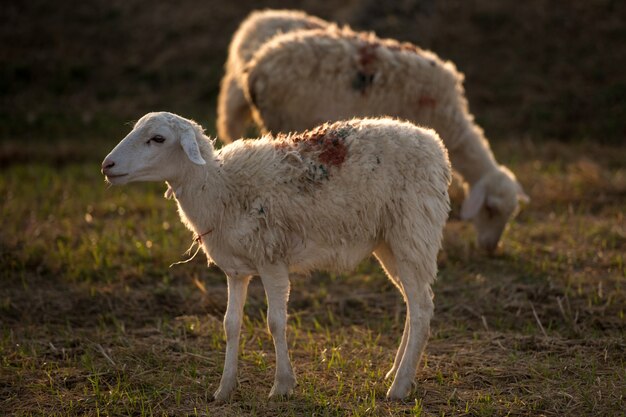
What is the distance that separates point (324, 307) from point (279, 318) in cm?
183

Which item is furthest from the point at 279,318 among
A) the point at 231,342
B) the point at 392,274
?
the point at 392,274

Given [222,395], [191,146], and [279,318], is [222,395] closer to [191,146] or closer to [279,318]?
[279,318]

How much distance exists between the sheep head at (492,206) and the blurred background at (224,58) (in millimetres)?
4920

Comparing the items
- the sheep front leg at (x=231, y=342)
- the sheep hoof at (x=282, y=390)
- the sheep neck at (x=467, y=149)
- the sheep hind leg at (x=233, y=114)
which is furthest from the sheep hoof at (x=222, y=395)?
the sheep hind leg at (x=233, y=114)

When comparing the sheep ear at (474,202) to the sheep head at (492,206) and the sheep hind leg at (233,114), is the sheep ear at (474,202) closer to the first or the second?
the sheep head at (492,206)

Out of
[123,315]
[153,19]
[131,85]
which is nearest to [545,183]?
[123,315]

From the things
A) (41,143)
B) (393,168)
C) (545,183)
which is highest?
(393,168)

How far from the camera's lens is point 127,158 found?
15.2 ft

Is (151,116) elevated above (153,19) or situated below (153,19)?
above

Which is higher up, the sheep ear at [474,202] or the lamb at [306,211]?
the lamb at [306,211]

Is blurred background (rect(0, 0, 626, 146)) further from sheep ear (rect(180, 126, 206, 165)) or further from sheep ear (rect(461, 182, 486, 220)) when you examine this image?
sheep ear (rect(180, 126, 206, 165))

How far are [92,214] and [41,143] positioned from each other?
4388 millimetres

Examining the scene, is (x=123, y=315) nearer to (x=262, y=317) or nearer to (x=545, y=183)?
(x=262, y=317)

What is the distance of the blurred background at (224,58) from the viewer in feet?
43.9
